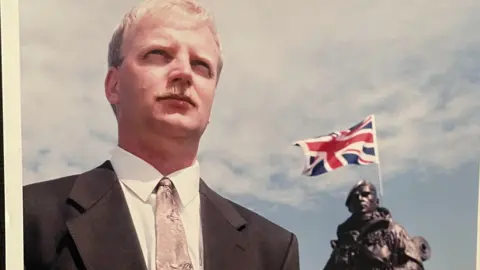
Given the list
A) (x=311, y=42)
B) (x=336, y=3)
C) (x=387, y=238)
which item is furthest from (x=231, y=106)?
(x=387, y=238)

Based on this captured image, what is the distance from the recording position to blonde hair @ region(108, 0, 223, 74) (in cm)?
161

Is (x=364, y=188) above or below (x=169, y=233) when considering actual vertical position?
above

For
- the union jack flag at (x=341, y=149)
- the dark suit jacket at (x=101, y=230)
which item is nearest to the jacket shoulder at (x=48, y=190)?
the dark suit jacket at (x=101, y=230)

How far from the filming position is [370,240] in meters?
1.78

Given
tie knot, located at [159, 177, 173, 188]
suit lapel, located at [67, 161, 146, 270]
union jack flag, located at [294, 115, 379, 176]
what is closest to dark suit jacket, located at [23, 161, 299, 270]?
suit lapel, located at [67, 161, 146, 270]

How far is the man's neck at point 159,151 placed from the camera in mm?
1591

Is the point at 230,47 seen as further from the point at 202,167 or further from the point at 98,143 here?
the point at 98,143

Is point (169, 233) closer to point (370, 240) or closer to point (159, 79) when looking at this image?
point (159, 79)

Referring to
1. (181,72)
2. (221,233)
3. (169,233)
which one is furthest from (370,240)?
(181,72)

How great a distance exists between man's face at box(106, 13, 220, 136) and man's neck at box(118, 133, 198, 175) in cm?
3

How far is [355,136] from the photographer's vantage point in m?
1.79

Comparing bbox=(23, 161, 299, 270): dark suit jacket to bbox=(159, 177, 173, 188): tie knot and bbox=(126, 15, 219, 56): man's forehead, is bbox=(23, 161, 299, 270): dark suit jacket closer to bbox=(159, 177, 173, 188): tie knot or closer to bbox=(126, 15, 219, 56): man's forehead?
bbox=(159, 177, 173, 188): tie knot

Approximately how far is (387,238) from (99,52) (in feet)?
3.23

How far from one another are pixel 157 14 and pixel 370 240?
89cm
